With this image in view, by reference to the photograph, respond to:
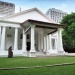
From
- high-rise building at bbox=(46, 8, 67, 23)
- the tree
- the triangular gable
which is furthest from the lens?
high-rise building at bbox=(46, 8, 67, 23)

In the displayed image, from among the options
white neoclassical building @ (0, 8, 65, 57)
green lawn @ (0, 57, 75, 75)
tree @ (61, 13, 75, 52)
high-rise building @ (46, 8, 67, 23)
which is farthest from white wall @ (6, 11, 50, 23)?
high-rise building @ (46, 8, 67, 23)

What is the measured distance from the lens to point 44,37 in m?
23.4

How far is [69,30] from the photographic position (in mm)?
23484

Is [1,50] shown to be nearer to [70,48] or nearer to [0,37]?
[0,37]

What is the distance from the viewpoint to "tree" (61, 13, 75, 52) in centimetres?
2289

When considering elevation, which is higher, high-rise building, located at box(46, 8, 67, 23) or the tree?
high-rise building, located at box(46, 8, 67, 23)

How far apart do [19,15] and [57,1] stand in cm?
1396

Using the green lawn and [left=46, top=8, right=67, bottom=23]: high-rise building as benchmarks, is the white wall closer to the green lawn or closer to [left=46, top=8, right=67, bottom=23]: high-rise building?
the green lawn

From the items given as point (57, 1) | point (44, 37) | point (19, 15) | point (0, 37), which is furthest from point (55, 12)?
point (57, 1)

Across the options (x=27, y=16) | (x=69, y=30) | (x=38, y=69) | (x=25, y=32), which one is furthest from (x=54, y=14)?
(x=38, y=69)

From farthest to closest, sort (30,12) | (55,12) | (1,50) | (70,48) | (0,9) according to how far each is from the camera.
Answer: (0,9) < (55,12) < (70,48) < (30,12) < (1,50)

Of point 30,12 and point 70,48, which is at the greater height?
point 30,12

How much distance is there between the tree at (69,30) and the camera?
2289 cm

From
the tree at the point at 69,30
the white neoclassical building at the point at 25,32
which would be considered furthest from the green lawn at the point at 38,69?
the tree at the point at 69,30
